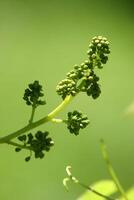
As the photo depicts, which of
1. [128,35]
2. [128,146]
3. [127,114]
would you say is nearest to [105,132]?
[128,146]

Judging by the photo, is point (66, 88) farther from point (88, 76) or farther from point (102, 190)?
point (102, 190)

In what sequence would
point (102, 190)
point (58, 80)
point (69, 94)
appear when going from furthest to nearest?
point (58, 80)
point (102, 190)
point (69, 94)

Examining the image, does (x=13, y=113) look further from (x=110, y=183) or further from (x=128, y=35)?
(x=110, y=183)

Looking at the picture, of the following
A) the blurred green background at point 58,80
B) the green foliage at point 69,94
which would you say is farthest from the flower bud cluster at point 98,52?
the blurred green background at point 58,80

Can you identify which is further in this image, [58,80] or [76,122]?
[58,80]

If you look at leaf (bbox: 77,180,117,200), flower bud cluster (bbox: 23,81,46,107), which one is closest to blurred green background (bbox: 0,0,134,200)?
leaf (bbox: 77,180,117,200)

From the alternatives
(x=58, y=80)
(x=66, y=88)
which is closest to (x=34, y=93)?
(x=66, y=88)

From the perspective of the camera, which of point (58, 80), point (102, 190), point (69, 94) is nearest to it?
point (69, 94)

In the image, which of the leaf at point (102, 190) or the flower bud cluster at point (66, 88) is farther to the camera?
the leaf at point (102, 190)

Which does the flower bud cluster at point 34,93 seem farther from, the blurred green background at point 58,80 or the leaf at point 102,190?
the blurred green background at point 58,80
